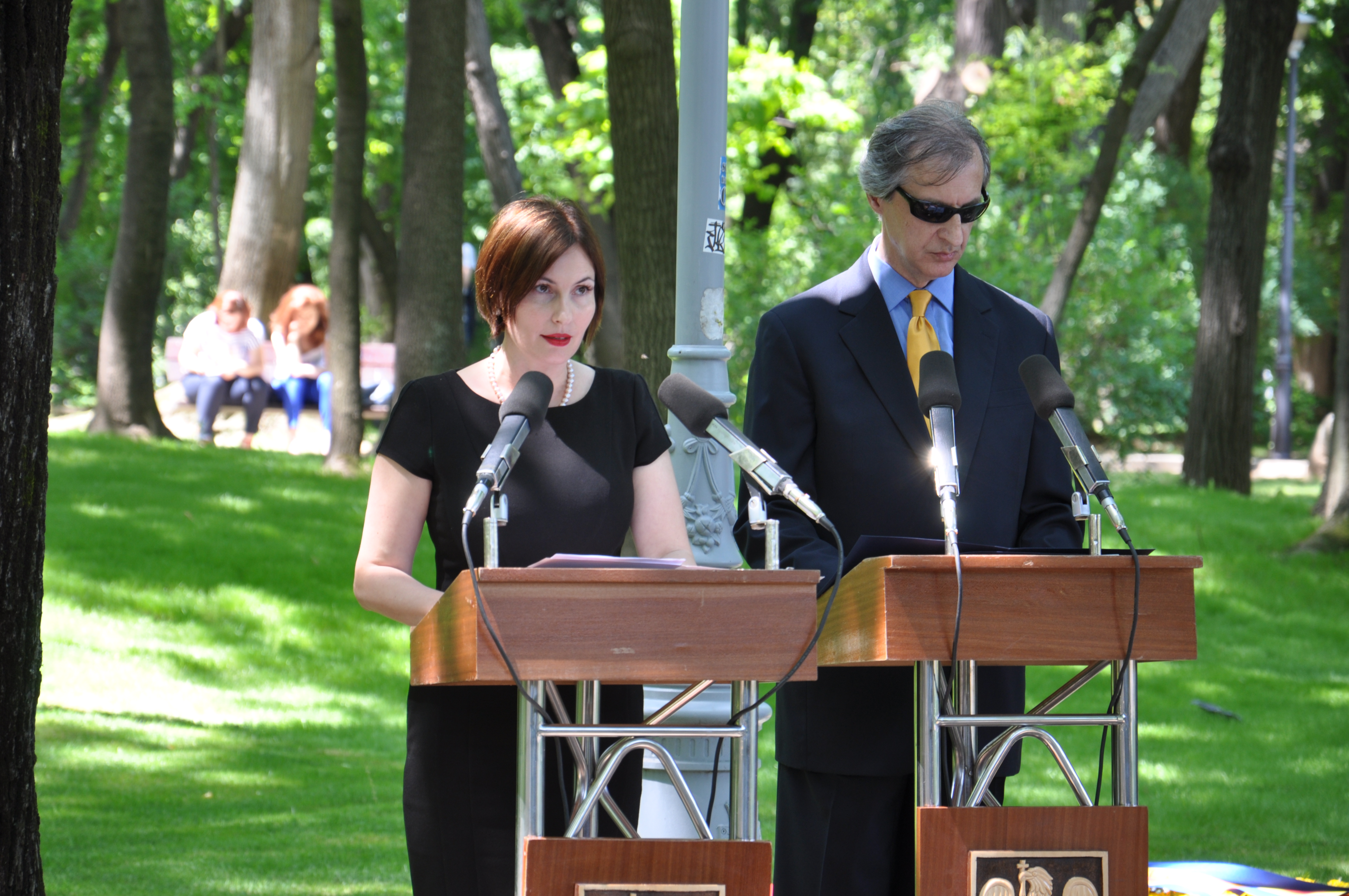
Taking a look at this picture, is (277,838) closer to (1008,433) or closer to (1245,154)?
(1008,433)

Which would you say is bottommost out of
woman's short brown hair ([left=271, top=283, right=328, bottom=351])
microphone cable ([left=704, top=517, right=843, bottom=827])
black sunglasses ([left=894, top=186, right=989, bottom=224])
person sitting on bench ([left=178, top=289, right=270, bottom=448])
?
microphone cable ([left=704, top=517, right=843, bottom=827])

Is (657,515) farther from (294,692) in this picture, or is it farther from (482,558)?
(294,692)

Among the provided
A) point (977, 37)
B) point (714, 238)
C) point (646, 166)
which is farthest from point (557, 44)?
point (714, 238)

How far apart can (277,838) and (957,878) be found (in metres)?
4.63

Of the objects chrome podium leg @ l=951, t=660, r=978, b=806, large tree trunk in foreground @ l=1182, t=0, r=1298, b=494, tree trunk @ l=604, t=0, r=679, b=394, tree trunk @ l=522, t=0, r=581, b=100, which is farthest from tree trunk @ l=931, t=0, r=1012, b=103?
chrome podium leg @ l=951, t=660, r=978, b=806

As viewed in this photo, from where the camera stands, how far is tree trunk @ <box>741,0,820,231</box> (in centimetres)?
2159

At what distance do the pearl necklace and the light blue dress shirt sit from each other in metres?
0.75

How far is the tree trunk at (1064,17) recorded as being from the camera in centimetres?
1747

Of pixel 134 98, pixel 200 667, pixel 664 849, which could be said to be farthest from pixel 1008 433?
pixel 134 98

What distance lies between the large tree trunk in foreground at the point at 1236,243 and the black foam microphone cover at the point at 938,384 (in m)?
12.5

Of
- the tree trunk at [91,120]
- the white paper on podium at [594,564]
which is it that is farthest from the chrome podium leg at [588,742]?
the tree trunk at [91,120]

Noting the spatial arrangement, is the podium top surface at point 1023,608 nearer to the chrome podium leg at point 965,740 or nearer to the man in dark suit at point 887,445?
the chrome podium leg at point 965,740

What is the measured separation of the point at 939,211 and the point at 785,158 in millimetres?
18897

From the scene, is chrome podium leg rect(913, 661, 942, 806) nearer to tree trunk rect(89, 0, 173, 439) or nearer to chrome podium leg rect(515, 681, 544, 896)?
chrome podium leg rect(515, 681, 544, 896)
